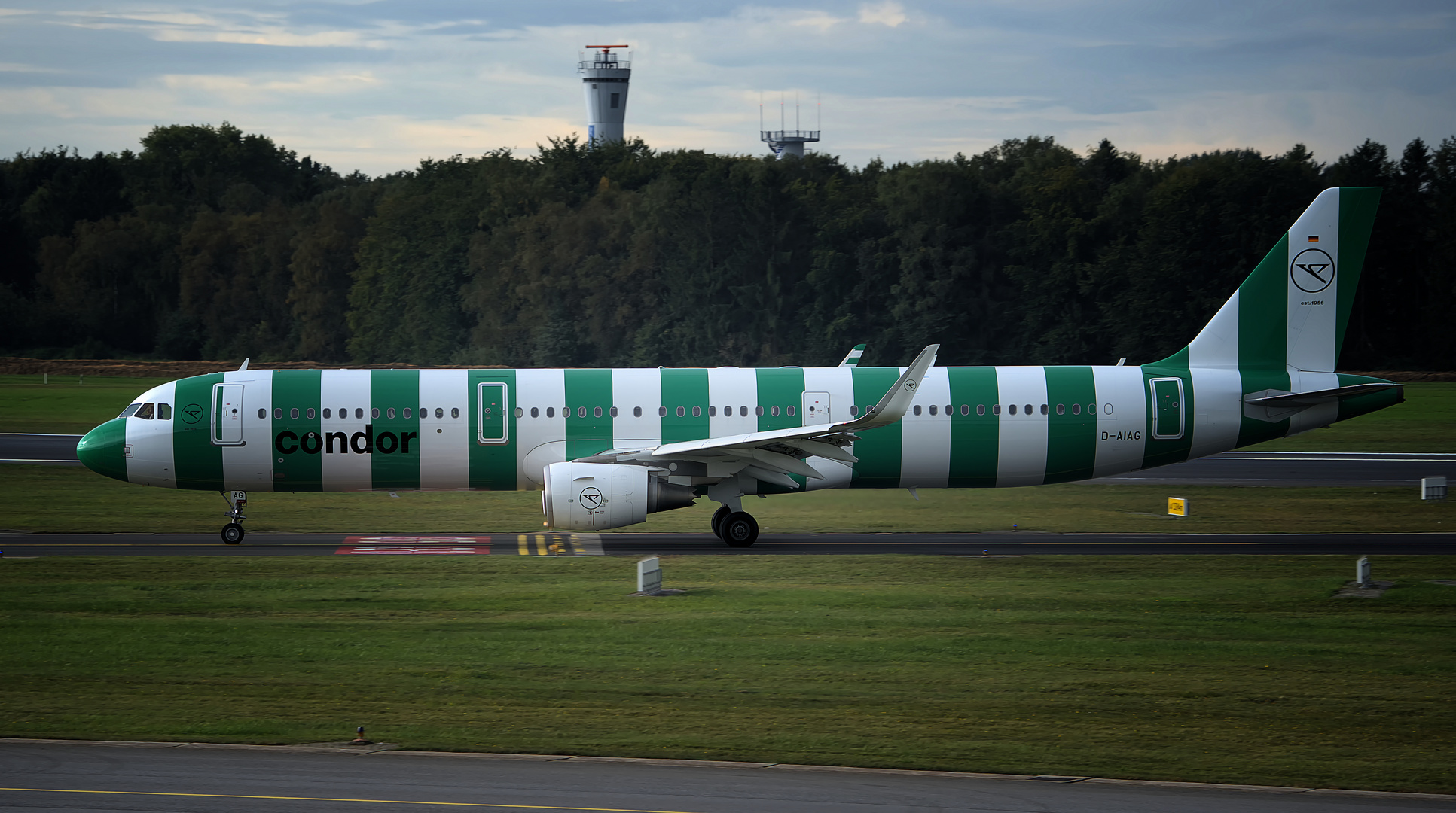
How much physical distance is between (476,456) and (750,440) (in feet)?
21.0

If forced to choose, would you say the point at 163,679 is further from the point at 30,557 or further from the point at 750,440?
the point at 750,440

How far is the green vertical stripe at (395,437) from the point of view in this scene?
2820 centimetres

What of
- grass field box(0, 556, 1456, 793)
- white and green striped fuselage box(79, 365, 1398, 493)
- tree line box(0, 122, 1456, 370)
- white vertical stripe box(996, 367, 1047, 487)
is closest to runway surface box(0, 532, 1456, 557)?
white and green striped fuselage box(79, 365, 1398, 493)

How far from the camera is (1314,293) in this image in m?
30.0

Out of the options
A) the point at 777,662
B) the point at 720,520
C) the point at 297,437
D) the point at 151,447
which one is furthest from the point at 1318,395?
the point at 151,447

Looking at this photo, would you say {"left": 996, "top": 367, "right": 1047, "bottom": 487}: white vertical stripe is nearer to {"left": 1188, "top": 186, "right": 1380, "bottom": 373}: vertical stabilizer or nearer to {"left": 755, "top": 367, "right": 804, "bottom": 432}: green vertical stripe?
{"left": 1188, "top": 186, "right": 1380, "bottom": 373}: vertical stabilizer

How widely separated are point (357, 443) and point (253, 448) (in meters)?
2.29

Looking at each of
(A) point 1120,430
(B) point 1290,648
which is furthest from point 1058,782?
(A) point 1120,430

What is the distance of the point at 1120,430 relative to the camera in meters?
29.1

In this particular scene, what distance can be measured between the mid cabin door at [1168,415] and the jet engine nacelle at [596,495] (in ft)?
38.5

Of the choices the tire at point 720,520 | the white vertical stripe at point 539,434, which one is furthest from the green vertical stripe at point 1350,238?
the white vertical stripe at point 539,434

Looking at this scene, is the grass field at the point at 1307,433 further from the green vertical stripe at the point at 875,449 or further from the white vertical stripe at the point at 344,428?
the white vertical stripe at the point at 344,428

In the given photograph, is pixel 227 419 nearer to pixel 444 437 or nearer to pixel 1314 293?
pixel 444 437

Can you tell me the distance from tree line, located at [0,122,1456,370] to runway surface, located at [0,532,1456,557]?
4843 cm
